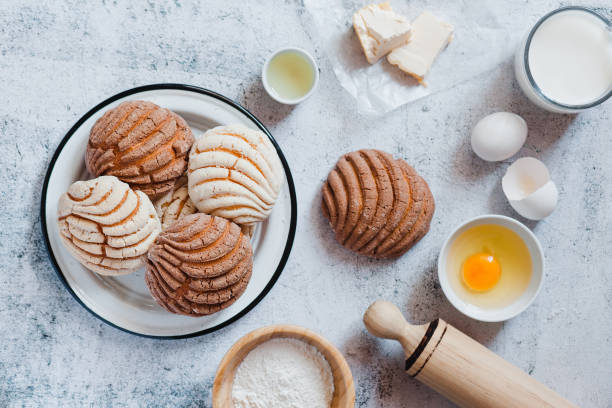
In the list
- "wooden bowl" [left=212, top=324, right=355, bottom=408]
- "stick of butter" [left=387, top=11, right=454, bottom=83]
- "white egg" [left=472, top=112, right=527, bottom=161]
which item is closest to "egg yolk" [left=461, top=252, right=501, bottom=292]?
"white egg" [left=472, top=112, right=527, bottom=161]

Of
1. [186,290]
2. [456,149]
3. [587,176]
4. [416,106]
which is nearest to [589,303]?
[587,176]

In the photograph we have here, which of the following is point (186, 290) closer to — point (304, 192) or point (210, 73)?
point (304, 192)

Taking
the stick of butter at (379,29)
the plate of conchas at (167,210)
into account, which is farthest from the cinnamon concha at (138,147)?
the stick of butter at (379,29)

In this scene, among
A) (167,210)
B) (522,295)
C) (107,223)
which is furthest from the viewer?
(522,295)

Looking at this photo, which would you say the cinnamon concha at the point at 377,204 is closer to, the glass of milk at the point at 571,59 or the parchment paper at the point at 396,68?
the parchment paper at the point at 396,68

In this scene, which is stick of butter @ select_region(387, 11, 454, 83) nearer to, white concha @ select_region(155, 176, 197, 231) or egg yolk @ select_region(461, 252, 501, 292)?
egg yolk @ select_region(461, 252, 501, 292)

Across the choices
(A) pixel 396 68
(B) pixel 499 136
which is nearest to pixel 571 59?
(B) pixel 499 136

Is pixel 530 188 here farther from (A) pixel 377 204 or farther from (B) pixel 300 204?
(B) pixel 300 204
